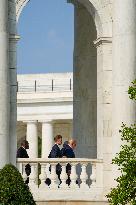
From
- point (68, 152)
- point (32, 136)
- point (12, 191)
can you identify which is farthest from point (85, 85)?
point (32, 136)

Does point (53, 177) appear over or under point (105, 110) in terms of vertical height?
under

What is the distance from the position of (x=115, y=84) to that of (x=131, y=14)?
2.81 metres

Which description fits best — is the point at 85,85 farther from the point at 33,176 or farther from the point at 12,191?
the point at 12,191

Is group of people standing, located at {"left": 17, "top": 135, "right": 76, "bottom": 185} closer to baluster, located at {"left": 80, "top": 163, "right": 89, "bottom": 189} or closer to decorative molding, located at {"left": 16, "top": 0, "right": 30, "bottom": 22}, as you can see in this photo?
baluster, located at {"left": 80, "top": 163, "right": 89, "bottom": 189}

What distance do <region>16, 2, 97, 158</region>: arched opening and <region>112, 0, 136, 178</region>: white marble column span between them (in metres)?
7.53

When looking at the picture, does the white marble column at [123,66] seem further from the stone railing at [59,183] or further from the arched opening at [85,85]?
the arched opening at [85,85]

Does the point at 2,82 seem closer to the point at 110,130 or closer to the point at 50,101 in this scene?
the point at 110,130

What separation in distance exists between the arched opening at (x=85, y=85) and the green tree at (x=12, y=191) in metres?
15.1

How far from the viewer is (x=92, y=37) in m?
49.1

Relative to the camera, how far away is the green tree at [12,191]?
33125 mm

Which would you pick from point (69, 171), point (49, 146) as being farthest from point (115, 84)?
point (49, 146)

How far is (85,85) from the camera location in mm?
49500

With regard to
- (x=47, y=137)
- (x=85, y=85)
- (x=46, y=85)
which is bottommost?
(x=47, y=137)

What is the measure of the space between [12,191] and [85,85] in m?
16.8
